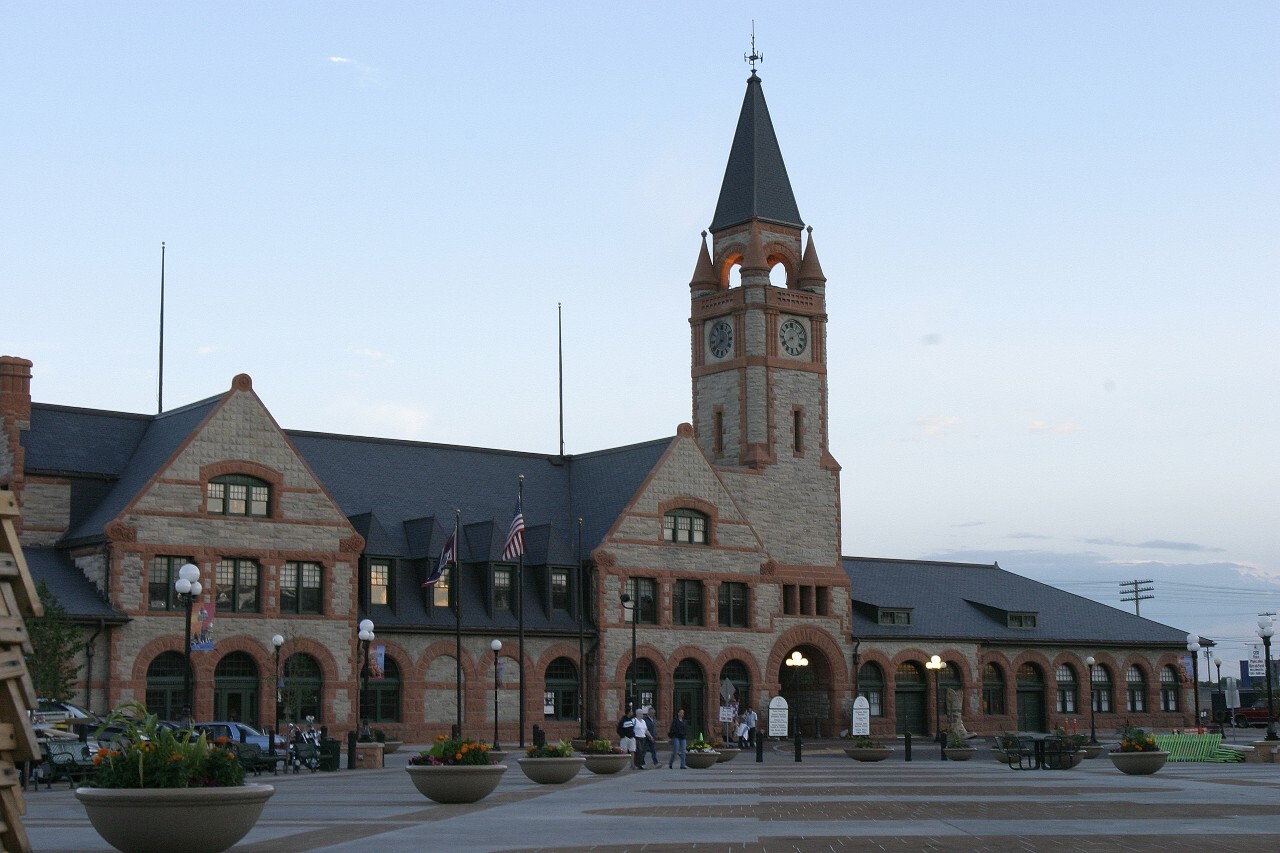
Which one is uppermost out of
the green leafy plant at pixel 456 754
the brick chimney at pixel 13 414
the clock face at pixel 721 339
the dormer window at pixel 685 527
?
the clock face at pixel 721 339

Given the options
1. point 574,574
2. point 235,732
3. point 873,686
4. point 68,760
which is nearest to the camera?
point 68,760

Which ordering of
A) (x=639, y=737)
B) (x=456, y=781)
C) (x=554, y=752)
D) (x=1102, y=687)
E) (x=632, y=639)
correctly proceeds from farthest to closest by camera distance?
(x=1102, y=687)
(x=632, y=639)
(x=639, y=737)
(x=554, y=752)
(x=456, y=781)

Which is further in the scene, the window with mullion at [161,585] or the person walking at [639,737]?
the window with mullion at [161,585]

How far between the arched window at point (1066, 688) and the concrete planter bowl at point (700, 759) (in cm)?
3996

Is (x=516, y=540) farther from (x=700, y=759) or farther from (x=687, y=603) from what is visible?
(x=700, y=759)

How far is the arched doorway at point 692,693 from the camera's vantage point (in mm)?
66875

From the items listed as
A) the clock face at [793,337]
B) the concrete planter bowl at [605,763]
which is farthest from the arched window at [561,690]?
the concrete planter bowl at [605,763]

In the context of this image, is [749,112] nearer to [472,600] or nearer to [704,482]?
[704,482]

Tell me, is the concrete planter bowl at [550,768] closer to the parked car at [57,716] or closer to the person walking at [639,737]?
the person walking at [639,737]

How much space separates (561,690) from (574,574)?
4.67 metres

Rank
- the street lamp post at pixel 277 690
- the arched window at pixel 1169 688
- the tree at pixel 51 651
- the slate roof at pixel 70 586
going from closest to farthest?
the street lamp post at pixel 277 690 → the tree at pixel 51 651 → the slate roof at pixel 70 586 → the arched window at pixel 1169 688

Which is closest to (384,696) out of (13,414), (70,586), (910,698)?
(70,586)

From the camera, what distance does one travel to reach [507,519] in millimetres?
67125

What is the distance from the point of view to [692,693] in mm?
67375
